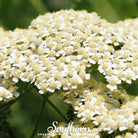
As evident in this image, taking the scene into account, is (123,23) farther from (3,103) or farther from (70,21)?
(3,103)

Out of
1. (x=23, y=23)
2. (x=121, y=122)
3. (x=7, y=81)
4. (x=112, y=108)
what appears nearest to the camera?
(x=121, y=122)

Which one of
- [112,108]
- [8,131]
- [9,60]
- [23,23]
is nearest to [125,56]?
[112,108]

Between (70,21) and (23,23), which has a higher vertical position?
(23,23)

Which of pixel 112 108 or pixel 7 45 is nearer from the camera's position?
pixel 112 108

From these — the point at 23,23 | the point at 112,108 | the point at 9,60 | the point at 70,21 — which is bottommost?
the point at 112,108

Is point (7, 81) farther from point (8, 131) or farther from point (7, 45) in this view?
point (8, 131)

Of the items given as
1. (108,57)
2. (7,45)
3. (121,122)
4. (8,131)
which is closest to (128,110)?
(121,122)

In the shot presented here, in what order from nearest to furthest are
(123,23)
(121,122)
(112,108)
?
(121,122)
(112,108)
(123,23)
